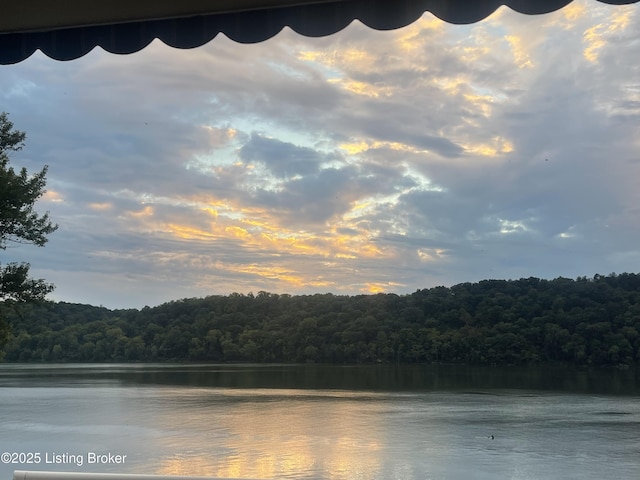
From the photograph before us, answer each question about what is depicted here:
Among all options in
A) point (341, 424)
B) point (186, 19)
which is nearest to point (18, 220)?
point (186, 19)

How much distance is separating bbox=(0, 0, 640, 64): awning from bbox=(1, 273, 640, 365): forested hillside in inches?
535

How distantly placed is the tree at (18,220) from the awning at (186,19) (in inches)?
62.5

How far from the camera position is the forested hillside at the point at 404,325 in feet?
58.4

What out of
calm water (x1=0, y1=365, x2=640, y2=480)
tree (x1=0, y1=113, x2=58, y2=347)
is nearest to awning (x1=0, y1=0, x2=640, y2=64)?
tree (x1=0, y1=113, x2=58, y2=347)

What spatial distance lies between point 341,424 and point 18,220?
24996mm

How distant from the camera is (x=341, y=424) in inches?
1042

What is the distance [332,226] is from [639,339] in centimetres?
1736

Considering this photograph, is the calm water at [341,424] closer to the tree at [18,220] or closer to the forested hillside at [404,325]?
the forested hillside at [404,325]

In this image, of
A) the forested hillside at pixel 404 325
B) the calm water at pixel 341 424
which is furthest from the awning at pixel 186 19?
the forested hillside at pixel 404 325

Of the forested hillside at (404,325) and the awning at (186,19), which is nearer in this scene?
the awning at (186,19)

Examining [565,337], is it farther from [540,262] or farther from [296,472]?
[296,472]

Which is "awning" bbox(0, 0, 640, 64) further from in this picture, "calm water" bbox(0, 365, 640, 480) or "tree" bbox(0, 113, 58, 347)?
"calm water" bbox(0, 365, 640, 480)

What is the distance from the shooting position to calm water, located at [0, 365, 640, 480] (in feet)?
66.7

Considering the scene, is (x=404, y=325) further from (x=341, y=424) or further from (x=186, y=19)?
(x=186, y=19)
